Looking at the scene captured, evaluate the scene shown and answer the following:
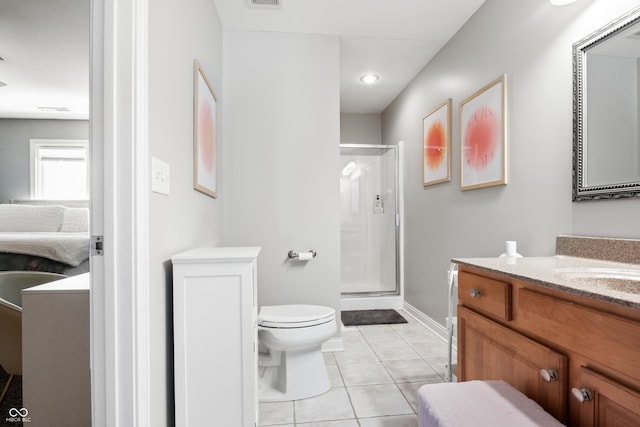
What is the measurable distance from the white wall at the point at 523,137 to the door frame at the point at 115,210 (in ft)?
5.92

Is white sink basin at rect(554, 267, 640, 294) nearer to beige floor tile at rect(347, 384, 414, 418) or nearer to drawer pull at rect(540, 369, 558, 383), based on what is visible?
drawer pull at rect(540, 369, 558, 383)

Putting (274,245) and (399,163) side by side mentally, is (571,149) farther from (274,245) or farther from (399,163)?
(399,163)

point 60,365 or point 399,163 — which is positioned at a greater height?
point 399,163

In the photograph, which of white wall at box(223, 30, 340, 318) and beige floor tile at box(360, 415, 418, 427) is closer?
beige floor tile at box(360, 415, 418, 427)

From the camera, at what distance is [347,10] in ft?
7.44

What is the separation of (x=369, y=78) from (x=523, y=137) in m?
1.91

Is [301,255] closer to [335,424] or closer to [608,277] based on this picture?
[335,424]

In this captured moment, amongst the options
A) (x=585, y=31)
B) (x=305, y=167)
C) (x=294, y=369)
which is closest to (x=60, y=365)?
(x=294, y=369)

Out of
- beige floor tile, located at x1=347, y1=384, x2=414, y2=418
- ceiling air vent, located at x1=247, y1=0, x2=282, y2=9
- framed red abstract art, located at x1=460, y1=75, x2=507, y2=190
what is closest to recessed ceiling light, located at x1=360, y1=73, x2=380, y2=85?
framed red abstract art, located at x1=460, y1=75, x2=507, y2=190

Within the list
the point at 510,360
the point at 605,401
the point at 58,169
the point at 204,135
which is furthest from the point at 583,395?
the point at 58,169

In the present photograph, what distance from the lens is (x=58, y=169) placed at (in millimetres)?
4230

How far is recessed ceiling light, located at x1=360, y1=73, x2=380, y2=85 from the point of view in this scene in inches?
131

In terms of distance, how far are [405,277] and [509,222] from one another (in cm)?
180

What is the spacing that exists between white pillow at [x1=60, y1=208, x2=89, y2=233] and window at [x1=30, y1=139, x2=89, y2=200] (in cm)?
60
